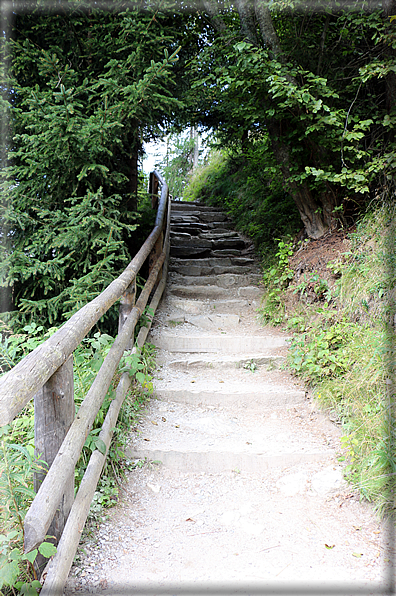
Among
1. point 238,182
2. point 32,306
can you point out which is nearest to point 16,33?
point 32,306

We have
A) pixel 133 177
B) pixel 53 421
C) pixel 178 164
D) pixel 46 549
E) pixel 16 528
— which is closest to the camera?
pixel 46 549

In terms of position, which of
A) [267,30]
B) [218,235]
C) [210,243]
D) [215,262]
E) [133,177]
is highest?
[267,30]

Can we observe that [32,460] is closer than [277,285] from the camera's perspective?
Yes

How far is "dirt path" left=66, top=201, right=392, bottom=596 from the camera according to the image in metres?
1.83

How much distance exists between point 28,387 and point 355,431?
6.93 ft

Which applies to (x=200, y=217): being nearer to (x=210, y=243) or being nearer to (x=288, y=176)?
(x=210, y=243)

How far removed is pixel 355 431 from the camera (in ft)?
8.23

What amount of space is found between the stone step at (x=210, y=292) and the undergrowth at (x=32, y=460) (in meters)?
1.58

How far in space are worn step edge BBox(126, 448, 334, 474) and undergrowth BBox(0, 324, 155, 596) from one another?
192mm

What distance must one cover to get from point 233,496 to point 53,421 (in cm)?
135

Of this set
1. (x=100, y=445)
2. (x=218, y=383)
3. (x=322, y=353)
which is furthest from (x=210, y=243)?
(x=100, y=445)

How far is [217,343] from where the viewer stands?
4.11 meters

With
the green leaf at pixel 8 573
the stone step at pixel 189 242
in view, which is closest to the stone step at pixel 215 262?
the stone step at pixel 189 242

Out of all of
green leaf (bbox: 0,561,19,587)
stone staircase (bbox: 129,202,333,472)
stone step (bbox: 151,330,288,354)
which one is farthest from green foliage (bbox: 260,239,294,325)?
green leaf (bbox: 0,561,19,587)
